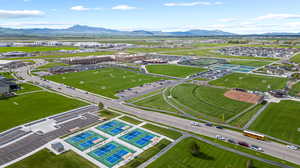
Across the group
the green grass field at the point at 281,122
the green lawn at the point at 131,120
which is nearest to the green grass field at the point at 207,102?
the green grass field at the point at 281,122

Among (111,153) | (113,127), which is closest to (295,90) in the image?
(113,127)

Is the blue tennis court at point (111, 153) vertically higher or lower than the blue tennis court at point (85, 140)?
lower

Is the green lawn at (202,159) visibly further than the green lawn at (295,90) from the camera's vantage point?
No

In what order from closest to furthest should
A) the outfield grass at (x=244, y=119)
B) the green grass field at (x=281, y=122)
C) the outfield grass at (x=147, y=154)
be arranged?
the outfield grass at (x=147, y=154), the green grass field at (x=281, y=122), the outfield grass at (x=244, y=119)

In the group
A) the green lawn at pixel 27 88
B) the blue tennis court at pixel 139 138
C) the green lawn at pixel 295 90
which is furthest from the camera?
the green lawn at pixel 27 88

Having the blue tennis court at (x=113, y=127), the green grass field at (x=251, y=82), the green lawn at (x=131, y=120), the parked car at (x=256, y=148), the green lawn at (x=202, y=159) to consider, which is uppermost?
the green grass field at (x=251, y=82)

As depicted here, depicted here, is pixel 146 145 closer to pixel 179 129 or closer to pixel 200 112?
pixel 179 129

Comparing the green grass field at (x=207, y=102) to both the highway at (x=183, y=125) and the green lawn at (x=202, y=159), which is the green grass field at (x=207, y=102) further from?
the green lawn at (x=202, y=159)
